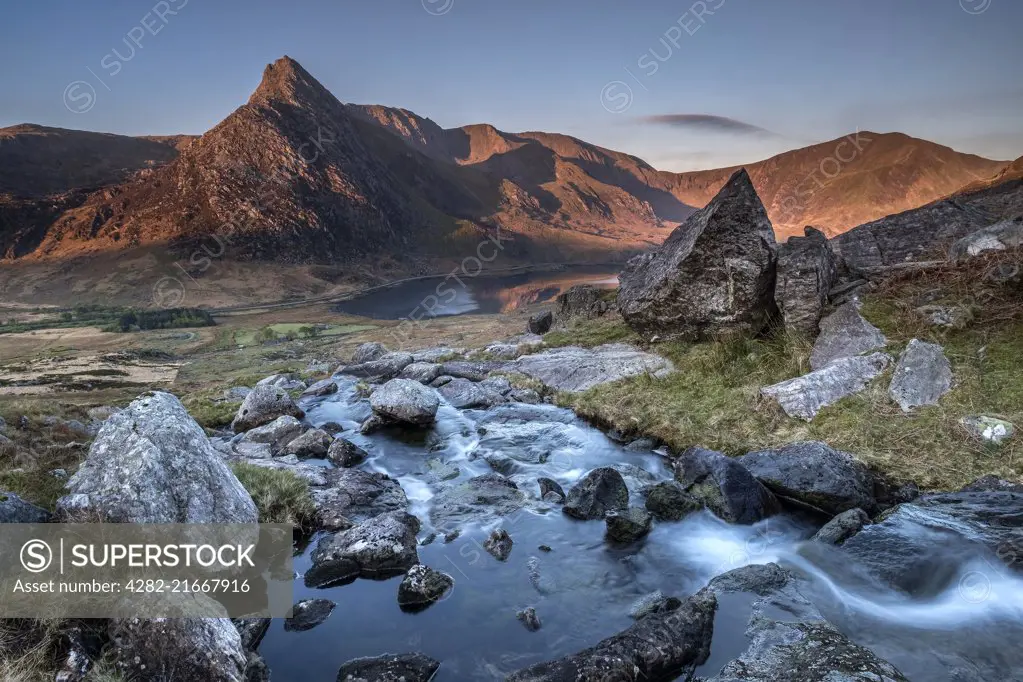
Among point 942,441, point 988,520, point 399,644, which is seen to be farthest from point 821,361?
point 399,644

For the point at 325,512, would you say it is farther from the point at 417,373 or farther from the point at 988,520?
the point at 417,373

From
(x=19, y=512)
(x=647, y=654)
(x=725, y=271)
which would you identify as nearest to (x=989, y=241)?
(x=725, y=271)

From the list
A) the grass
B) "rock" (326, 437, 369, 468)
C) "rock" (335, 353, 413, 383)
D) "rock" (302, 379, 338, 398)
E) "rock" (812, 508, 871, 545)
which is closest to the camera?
"rock" (812, 508, 871, 545)

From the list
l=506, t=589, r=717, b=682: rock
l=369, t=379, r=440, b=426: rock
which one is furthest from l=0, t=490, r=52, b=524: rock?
l=369, t=379, r=440, b=426: rock

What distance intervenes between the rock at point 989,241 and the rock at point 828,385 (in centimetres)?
563

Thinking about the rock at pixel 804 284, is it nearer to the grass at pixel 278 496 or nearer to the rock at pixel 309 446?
the grass at pixel 278 496

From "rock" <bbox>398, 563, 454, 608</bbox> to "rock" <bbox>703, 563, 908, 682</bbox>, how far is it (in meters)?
4.88

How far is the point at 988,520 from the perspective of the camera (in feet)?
31.9

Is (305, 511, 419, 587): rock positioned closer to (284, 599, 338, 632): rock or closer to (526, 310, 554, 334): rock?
(284, 599, 338, 632): rock

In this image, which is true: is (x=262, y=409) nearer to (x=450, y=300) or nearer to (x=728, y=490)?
(x=728, y=490)

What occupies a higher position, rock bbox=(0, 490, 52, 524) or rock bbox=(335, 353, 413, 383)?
rock bbox=(0, 490, 52, 524)

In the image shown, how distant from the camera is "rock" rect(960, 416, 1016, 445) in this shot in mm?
11566

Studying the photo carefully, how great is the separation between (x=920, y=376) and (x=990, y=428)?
6.84 feet

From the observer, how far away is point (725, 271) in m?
20.1
